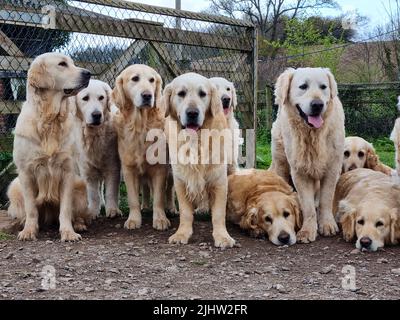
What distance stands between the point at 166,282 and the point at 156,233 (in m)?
1.36

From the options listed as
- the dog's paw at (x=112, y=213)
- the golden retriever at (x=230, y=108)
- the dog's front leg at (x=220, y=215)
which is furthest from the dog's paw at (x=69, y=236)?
the golden retriever at (x=230, y=108)

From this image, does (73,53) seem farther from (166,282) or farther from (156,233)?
(166,282)

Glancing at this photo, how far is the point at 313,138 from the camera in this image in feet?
15.6

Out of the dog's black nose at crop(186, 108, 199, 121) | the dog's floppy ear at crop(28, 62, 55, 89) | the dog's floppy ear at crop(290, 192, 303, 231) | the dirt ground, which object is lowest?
the dirt ground

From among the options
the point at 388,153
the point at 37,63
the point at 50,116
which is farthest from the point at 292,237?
the point at 388,153

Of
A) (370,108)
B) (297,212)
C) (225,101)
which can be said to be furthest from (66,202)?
(370,108)

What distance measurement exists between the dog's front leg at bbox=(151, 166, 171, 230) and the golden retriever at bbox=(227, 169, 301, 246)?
617mm

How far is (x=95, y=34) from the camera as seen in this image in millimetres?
5867

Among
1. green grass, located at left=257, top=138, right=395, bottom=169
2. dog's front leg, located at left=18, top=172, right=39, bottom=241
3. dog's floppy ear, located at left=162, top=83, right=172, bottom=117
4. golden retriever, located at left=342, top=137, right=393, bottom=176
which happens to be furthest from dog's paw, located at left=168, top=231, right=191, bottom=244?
green grass, located at left=257, top=138, right=395, bottom=169

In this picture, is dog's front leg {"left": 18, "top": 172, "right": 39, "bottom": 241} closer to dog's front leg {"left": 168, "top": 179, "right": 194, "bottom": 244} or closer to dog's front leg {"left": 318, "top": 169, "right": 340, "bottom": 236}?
dog's front leg {"left": 168, "top": 179, "right": 194, "bottom": 244}

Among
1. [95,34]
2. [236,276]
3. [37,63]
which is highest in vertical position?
[95,34]

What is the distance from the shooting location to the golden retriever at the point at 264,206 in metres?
4.57

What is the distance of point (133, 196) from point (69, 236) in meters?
0.76

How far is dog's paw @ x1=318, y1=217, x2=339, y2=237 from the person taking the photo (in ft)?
15.7
